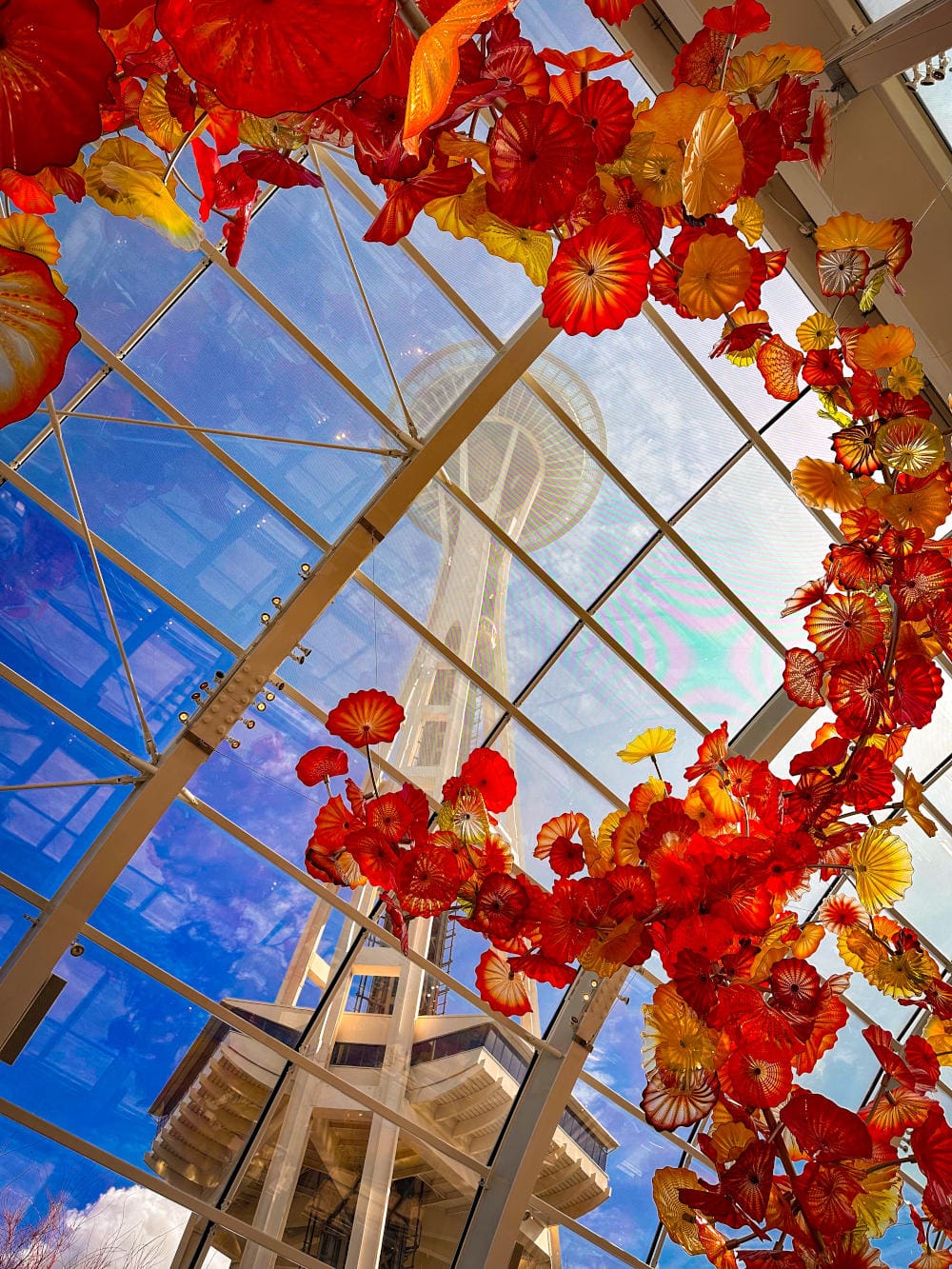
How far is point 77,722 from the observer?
7133 mm

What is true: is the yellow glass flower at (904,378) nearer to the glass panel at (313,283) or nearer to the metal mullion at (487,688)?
the glass panel at (313,283)

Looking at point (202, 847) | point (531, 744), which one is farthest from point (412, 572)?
point (202, 847)

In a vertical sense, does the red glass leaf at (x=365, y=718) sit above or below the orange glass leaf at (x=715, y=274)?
below

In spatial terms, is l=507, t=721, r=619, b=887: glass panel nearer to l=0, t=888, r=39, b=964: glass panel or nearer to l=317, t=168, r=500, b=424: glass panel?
l=317, t=168, r=500, b=424: glass panel

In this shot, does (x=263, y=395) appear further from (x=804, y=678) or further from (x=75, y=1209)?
(x=75, y=1209)

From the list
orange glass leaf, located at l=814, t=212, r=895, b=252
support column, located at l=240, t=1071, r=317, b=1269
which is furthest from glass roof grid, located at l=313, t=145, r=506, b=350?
support column, located at l=240, t=1071, r=317, b=1269

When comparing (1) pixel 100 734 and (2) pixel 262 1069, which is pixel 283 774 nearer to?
(1) pixel 100 734

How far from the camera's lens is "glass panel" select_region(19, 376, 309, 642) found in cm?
740

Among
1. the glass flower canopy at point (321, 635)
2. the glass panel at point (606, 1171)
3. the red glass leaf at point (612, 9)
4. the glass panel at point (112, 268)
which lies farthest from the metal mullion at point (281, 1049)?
the red glass leaf at point (612, 9)

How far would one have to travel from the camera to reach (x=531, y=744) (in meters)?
9.13

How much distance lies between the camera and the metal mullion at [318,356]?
7.61 metres

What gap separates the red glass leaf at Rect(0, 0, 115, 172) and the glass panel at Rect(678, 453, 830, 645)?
26.7ft

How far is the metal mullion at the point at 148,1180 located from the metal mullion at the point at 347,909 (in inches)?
88.7

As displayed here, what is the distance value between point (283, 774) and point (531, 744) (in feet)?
7.75
